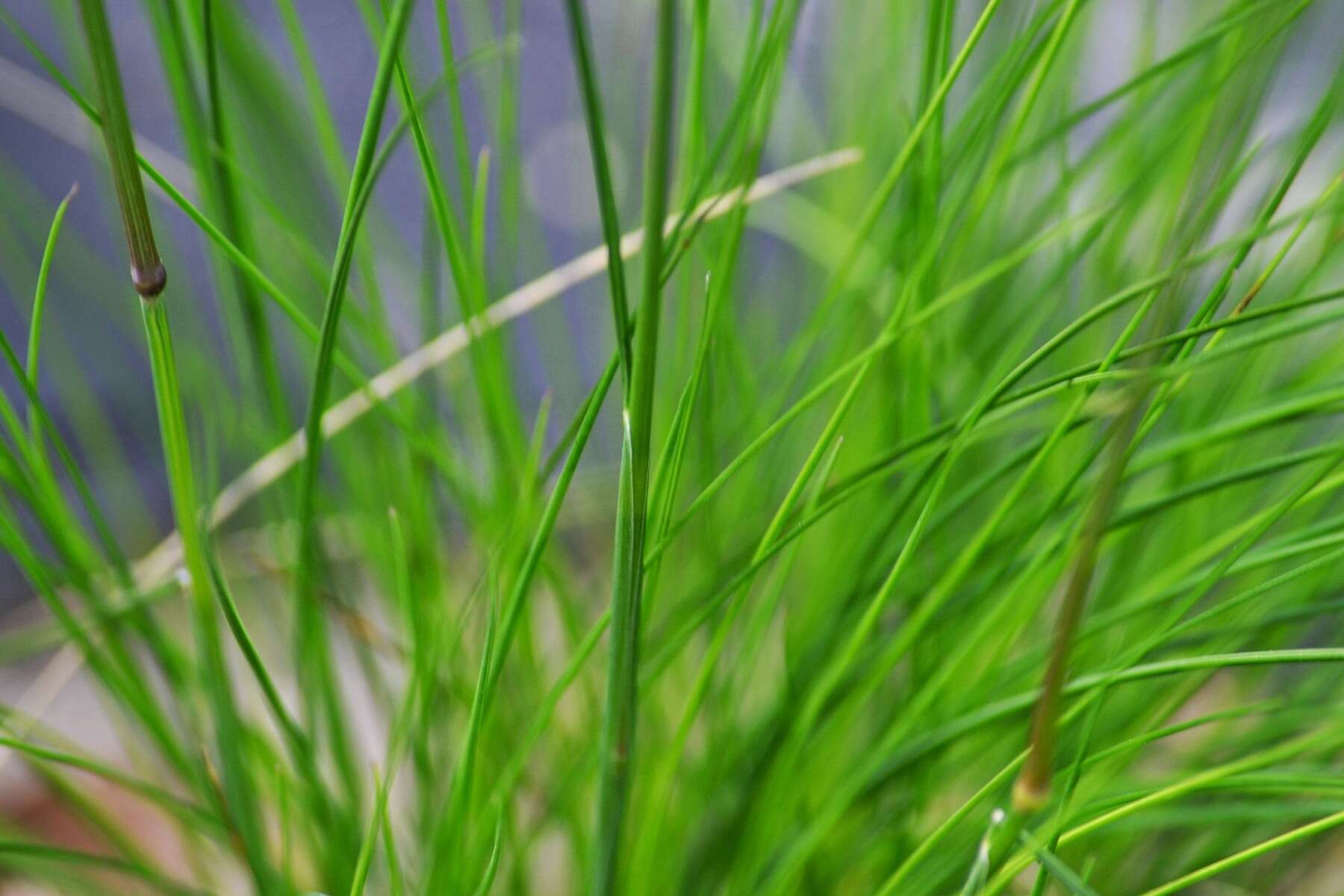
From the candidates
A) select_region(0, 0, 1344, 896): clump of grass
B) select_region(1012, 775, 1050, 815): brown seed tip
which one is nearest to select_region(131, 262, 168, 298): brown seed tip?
select_region(0, 0, 1344, 896): clump of grass

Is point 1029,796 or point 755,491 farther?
point 755,491

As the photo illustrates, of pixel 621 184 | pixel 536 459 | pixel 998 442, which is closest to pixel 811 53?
pixel 621 184

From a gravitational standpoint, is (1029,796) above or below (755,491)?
below

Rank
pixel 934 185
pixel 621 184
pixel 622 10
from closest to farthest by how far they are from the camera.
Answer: pixel 934 185 < pixel 622 10 < pixel 621 184

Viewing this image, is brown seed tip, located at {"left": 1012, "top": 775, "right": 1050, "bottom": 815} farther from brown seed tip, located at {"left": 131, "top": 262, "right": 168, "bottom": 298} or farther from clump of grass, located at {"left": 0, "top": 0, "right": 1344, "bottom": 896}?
brown seed tip, located at {"left": 131, "top": 262, "right": 168, "bottom": 298}

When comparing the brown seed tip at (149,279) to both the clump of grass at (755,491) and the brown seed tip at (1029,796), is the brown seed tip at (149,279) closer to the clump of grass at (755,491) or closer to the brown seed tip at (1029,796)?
the clump of grass at (755,491)

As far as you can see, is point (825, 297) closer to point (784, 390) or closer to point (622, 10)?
point (784, 390)

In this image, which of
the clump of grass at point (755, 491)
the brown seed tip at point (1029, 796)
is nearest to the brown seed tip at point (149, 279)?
the clump of grass at point (755, 491)
